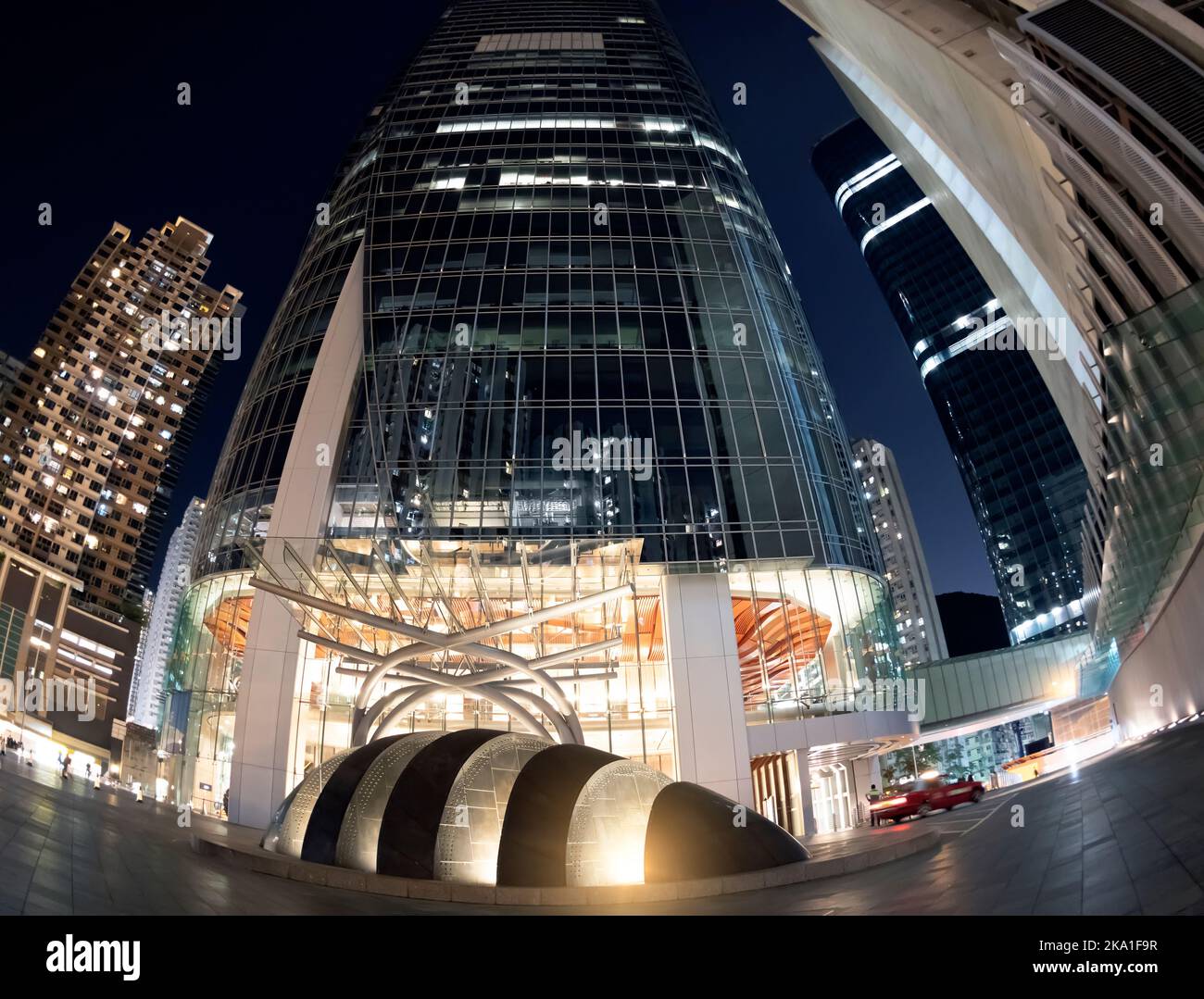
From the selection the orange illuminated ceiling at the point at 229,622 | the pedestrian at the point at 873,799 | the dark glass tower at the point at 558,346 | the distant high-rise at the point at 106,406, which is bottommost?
the pedestrian at the point at 873,799

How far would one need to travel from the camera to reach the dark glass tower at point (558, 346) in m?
32.1

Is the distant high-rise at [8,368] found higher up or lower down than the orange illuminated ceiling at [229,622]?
higher up

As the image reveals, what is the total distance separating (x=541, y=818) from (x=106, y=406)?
129 m

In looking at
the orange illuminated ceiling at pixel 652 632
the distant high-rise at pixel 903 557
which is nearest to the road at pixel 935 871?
the orange illuminated ceiling at pixel 652 632

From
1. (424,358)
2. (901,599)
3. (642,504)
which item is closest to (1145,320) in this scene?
(642,504)

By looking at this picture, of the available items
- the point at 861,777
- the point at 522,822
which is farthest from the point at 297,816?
the point at 861,777

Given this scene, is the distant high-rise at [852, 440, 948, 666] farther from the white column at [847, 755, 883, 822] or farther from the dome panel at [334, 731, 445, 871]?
the dome panel at [334, 731, 445, 871]

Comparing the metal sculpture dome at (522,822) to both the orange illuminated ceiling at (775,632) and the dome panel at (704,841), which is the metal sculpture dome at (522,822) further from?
the orange illuminated ceiling at (775,632)

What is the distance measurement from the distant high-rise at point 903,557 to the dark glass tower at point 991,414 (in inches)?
848

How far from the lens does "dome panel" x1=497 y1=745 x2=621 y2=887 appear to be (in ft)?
40.9

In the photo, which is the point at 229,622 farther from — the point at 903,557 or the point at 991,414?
the point at 903,557

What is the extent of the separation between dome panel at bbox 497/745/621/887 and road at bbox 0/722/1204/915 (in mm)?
943

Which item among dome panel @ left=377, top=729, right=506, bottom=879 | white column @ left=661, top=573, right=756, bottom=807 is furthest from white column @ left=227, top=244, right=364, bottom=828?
white column @ left=661, top=573, right=756, bottom=807

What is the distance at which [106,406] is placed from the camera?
116875 mm
